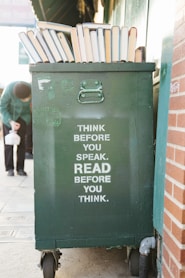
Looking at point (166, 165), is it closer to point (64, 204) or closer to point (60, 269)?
point (64, 204)

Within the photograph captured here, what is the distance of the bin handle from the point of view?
2600 mm

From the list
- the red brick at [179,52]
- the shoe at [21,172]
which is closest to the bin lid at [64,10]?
the shoe at [21,172]

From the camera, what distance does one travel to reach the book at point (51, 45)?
261cm

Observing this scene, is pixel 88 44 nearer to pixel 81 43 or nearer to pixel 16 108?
pixel 81 43

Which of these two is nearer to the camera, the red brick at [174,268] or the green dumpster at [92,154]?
the red brick at [174,268]

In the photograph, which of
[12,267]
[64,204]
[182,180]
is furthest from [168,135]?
[12,267]

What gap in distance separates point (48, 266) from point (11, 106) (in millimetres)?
4098

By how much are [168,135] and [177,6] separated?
0.78 metres

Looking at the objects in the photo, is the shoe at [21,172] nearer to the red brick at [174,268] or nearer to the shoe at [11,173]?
the shoe at [11,173]

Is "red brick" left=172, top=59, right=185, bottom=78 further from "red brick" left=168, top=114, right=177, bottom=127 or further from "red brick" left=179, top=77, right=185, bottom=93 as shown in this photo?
"red brick" left=168, top=114, right=177, bottom=127

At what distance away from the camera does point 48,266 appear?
279 cm

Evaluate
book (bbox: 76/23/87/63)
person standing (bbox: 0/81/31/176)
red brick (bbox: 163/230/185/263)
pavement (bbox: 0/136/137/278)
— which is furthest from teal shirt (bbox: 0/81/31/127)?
red brick (bbox: 163/230/185/263)

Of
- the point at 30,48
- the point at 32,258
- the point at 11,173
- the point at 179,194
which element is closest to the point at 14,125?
the point at 11,173

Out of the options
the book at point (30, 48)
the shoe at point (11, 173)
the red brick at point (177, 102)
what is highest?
the book at point (30, 48)
